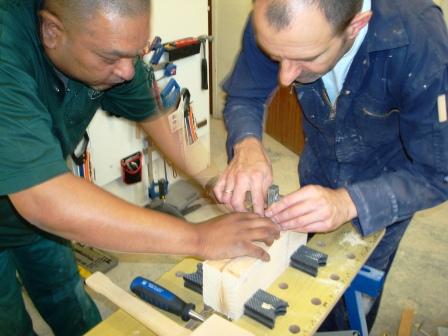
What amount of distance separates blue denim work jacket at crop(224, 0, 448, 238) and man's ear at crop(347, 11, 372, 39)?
0.24ft

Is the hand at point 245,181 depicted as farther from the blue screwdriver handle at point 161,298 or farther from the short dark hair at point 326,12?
the short dark hair at point 326,12

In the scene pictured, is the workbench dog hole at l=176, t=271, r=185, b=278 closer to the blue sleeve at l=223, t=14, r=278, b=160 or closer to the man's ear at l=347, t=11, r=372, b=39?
the blue sleeve at l=223, t=14, r=278, b=160

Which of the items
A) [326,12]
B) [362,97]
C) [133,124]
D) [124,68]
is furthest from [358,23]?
[133,124]

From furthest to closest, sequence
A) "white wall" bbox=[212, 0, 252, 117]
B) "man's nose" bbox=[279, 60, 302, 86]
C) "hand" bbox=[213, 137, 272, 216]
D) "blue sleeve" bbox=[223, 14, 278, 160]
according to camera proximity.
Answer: "white wall" bbox=[212, 0, 252, 117]
"blue sleeve" bbox=[223, 14, 278, 160]
"hand" bbox=[213, 137, 272, 216]
"man's nose" bbox=[279, 60, 302, 86]

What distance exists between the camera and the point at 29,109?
88 centimetres

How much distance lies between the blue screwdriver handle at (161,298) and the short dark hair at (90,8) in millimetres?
627

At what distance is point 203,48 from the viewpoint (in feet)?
8.98

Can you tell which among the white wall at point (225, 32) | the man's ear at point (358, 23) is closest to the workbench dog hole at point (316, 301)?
the man's ear at point (358, 23)

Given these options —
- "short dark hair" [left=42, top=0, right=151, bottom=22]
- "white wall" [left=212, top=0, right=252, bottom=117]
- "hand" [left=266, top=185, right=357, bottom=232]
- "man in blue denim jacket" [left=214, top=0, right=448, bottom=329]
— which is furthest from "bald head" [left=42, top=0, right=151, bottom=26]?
"white wall" [left=212, top=0, right=252, bottom=117]

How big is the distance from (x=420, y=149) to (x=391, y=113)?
0.57 ft

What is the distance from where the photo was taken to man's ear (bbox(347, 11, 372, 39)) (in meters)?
1.02

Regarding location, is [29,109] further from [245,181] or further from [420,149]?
[420,149]

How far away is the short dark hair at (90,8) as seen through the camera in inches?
36.6

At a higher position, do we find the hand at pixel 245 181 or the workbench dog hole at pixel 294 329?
the hand at pixel 245 181
